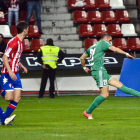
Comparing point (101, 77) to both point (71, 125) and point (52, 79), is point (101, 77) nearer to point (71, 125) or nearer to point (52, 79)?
point (71, 125)

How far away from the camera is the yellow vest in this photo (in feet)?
45.4

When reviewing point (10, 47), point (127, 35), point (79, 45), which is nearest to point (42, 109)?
point (10, 47)

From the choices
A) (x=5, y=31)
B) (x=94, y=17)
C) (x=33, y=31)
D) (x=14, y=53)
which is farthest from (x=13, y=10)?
(x=14, y=53)

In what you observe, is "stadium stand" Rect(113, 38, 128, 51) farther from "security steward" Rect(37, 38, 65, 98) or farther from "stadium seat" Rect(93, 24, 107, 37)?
"security steward" Rect(37, 38, 65, 98)

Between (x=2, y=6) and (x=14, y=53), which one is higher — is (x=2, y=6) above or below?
above

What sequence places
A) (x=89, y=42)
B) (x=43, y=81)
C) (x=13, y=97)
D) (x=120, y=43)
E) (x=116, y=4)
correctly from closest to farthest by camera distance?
(x=13, y=97)
(x=43, y=81)
(x=89, y=42)
(x=120, y=43)
(x=116, y=4)

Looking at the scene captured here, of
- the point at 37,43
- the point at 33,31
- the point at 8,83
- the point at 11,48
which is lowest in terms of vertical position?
the point at 37,43

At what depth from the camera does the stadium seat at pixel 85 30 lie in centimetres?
1659

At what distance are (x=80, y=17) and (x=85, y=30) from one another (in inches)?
31.2


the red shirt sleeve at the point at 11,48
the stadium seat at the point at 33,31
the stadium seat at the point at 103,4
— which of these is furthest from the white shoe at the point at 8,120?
the stadium seat at the point at 103,4

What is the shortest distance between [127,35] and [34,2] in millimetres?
4115

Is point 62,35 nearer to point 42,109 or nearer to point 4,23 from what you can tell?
point 4,23

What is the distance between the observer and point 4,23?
16.9m

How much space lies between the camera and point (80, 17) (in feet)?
56.4
